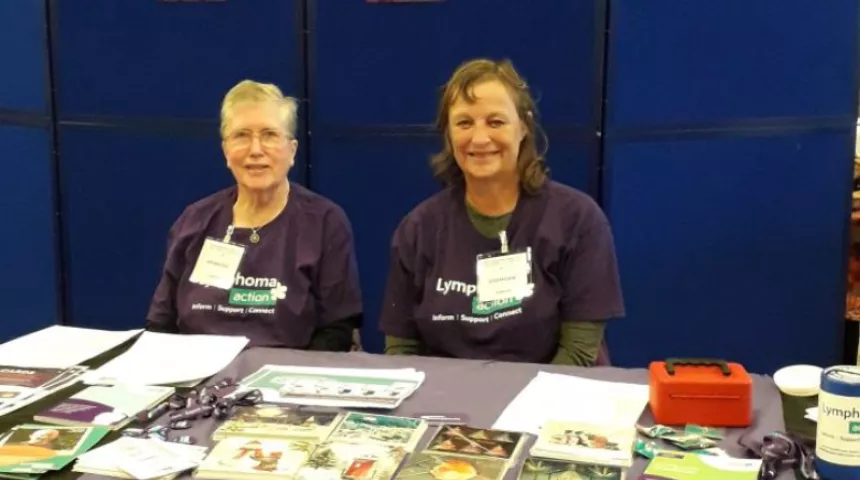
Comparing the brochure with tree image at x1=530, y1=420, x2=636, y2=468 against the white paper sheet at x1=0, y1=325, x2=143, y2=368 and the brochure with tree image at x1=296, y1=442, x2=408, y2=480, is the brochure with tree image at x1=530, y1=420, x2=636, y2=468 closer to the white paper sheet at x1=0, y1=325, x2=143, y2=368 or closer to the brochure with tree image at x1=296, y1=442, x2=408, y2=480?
the brochure with tree image at x1=296, y1=442, x2=408, y2=480

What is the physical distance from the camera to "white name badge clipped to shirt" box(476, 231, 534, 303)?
215 centimetres

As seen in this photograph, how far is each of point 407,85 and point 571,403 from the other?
1740 millimetres

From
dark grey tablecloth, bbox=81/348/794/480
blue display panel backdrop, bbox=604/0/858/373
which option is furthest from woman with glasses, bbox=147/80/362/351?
blue display panel backdrop, bbox=604/0/858/373

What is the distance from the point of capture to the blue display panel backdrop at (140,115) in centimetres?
326

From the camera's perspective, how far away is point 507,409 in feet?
5.46

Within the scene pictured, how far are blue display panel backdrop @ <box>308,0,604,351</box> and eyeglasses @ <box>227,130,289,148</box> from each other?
83 centimetres

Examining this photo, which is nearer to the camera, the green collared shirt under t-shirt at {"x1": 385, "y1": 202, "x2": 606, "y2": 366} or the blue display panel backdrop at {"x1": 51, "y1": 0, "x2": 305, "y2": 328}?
the green collared shirt under t-shirt at {"x1": 385, "y1": 202, "x2": 606, "y2": 366}

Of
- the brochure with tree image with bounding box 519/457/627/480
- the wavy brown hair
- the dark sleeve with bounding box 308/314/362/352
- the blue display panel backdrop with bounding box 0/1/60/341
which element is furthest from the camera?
the blue display panel backdrop with bounding box 0/1/60/341

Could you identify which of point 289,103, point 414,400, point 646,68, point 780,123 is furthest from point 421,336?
point 780,123

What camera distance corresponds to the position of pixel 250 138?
2426 mm

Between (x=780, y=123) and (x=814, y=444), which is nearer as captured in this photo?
(x=814, y=444)

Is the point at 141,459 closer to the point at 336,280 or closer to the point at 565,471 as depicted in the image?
the point at 565,471

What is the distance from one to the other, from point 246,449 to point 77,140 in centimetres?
234

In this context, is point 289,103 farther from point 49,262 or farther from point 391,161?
point 49,262
